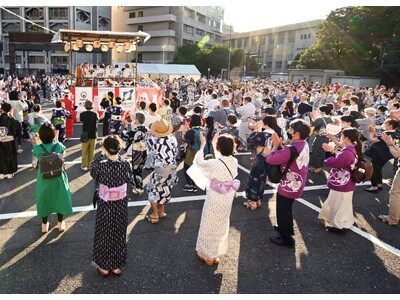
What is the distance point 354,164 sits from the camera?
15.5ft

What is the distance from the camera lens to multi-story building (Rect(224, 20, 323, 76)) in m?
63.0

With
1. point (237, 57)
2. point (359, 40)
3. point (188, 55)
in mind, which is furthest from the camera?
point (237, 57)

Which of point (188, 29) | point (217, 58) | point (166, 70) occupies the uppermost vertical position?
point (188, 29)

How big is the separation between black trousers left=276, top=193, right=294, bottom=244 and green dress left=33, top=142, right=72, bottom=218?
3.21m

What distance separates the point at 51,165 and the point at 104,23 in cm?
6950

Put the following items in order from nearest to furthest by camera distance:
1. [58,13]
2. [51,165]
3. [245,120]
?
[51,165]
[245,120]
[58,13]

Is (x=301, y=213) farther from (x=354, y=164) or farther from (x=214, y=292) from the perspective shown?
(x=214, y=292)

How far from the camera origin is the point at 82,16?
60.9m

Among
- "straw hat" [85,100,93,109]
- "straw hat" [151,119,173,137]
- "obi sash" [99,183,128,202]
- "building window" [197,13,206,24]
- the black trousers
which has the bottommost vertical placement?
the black trousers

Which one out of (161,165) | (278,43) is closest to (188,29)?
(278,43)

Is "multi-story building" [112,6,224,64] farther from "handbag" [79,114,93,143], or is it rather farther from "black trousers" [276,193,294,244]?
"black trousers" [276,193,294,244]

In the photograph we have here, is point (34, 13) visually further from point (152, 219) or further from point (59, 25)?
point (152, 219)

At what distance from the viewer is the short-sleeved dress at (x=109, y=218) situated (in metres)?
3.65

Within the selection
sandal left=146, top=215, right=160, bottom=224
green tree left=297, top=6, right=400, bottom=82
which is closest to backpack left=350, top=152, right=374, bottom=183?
sandal left=146, top=215, right=160, bottom=224
